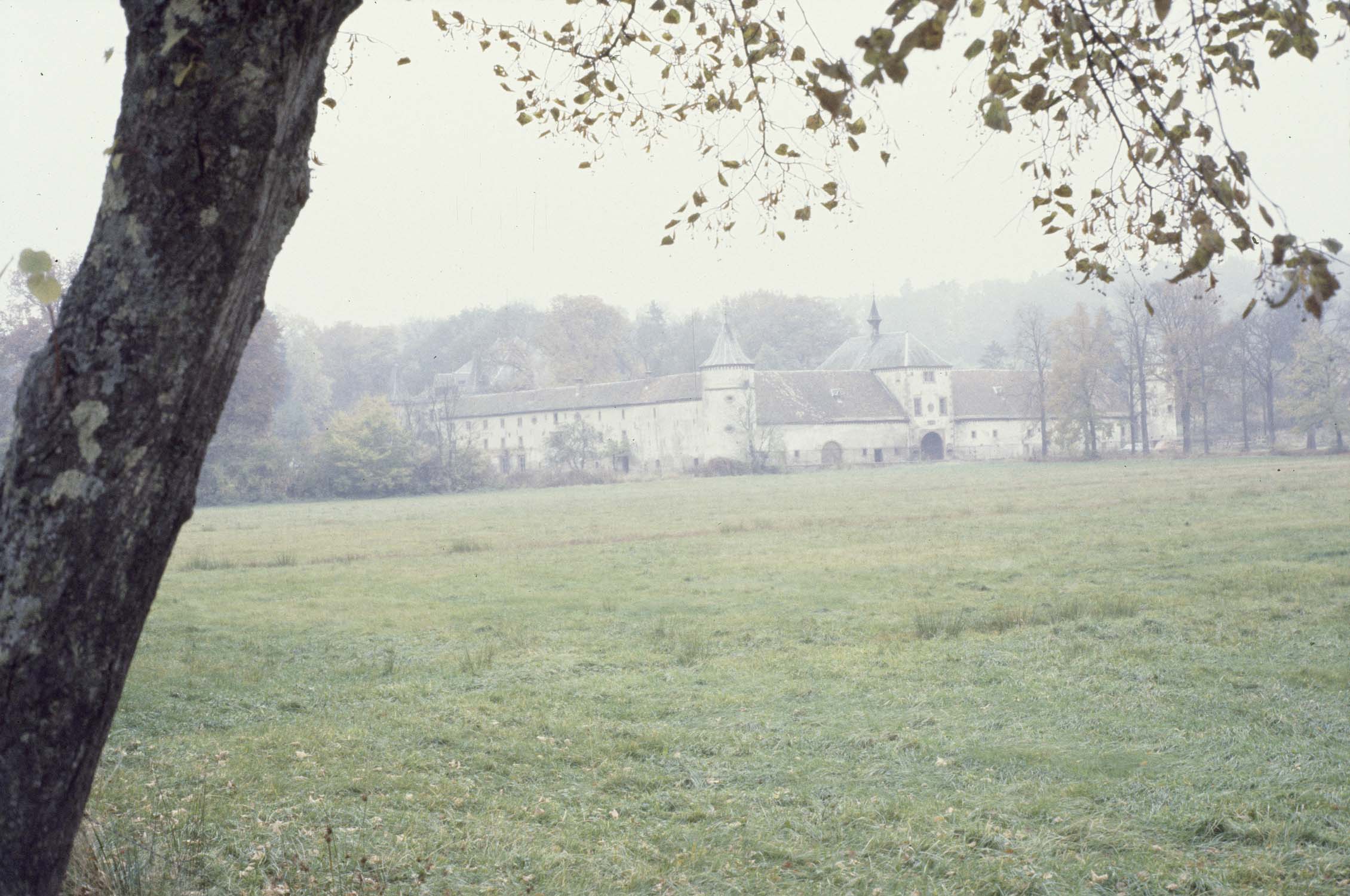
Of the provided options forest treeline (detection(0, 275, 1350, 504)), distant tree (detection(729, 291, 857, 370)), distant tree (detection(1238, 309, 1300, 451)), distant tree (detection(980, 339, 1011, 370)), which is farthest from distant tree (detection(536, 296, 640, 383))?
distant tree (detection(1238, 309, 1300, 451))

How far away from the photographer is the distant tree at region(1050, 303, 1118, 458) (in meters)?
63.0

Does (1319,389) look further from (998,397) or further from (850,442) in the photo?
(850,442)

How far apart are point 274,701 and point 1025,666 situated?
6.22 meters

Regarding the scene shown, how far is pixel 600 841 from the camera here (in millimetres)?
5508

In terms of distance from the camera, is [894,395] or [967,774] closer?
[967,774]

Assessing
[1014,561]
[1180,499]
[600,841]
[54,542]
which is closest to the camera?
[54,542]

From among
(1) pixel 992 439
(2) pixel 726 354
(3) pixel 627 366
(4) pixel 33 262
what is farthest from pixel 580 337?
(4) pixel 33 262

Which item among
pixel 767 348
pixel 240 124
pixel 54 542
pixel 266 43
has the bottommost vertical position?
pixel 54 542

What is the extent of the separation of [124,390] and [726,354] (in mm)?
73362

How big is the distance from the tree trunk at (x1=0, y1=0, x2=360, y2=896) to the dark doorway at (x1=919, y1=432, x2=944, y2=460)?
7774 centimetres

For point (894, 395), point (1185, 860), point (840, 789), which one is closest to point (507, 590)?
point (840, 789)

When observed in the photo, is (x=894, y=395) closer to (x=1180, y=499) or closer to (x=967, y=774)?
(x=1180, y=499)

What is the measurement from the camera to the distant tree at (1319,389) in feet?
178

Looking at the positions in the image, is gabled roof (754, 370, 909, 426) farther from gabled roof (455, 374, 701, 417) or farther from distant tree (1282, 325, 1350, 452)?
distant tree (1282, 325, 1350, 452)
